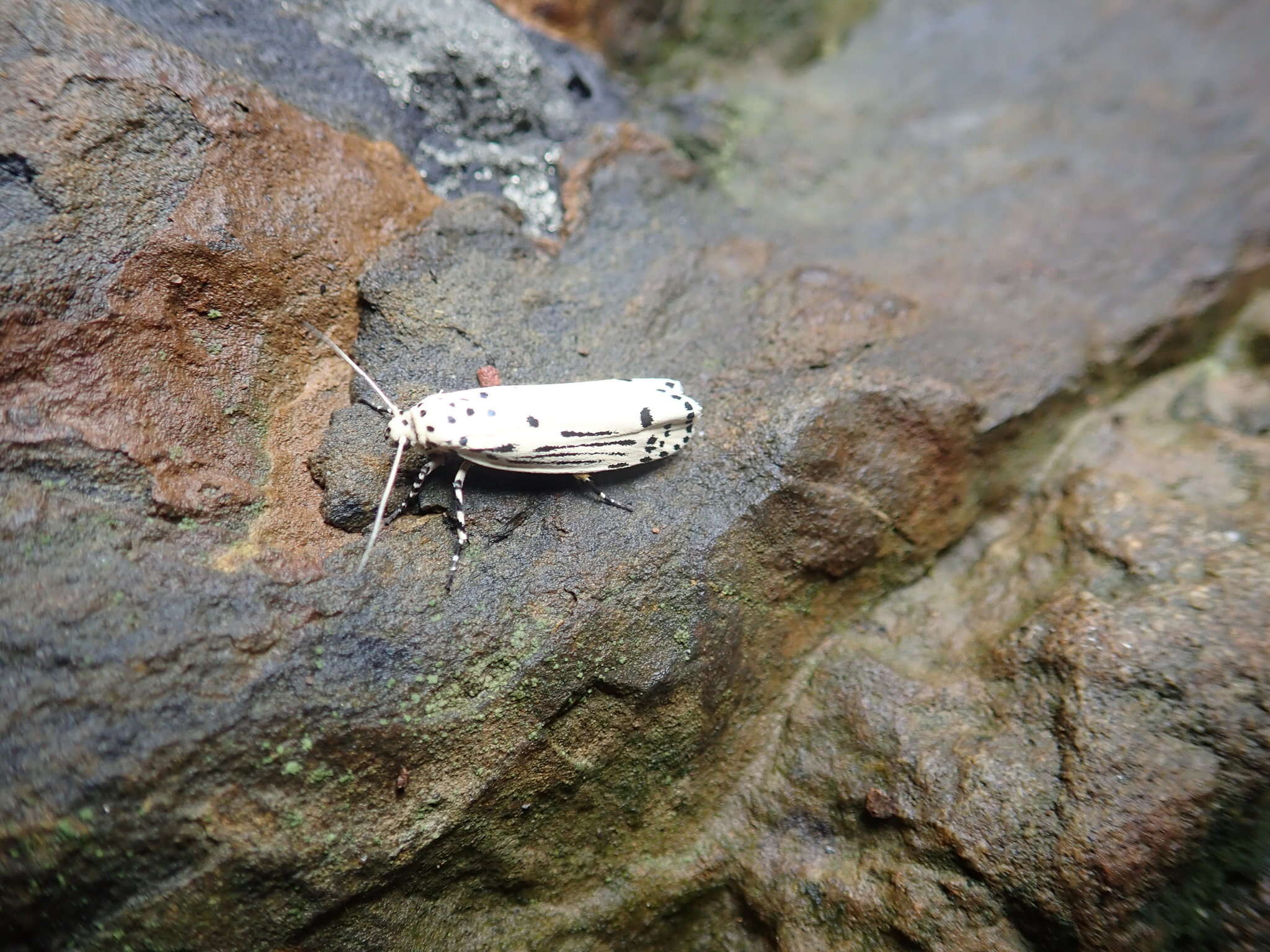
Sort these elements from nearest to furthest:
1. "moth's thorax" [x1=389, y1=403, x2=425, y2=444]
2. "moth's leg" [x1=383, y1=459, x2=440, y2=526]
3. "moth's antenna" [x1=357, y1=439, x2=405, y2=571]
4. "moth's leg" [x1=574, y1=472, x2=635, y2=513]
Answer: "moth's antenna" [x1=357, y1=439, x2=405, y2=571] < "moth's thorax" [x1=389, y1=403, x2=425, y2=444] < "moth's leg" [x1=383, y1=459, x2=440, y2=526] < "moth's leg" [x1=574, y1=472, x2=635, y2=513]

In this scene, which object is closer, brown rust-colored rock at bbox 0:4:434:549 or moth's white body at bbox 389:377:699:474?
brown rust-colored rock at bbox 0:4:434:549

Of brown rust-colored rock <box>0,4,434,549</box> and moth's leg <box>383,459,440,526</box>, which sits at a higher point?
brown rust-colored rock <box>0,4,434,549</box>

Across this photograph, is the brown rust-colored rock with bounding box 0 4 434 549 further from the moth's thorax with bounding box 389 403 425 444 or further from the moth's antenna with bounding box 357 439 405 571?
the moth's thorax with bounding box 389 403 425 444

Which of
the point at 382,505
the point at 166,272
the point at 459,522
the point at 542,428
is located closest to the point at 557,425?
the point at 542,428

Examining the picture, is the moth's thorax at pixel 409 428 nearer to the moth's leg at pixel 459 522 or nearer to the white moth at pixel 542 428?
the white moth at pixel 542 428

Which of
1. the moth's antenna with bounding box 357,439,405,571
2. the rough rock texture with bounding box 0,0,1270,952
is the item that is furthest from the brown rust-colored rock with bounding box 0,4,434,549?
the moth's antenna with bounding box 357,439,405,571

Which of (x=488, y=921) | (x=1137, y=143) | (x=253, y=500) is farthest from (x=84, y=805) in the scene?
(x=1137, y=143)

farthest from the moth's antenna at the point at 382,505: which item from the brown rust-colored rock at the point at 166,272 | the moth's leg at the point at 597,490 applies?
the moth's leg at the point at 597,490

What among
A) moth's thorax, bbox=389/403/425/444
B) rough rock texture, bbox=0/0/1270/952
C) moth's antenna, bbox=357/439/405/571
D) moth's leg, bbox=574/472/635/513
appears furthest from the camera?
moth's leg, bbox=574/472/635/513

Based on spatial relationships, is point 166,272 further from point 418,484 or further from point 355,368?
point 418,484
